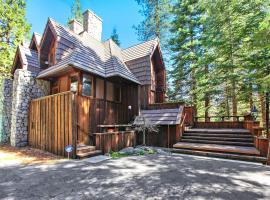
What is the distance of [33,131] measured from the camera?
8727mm

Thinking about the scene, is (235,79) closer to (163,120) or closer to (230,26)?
(230,26)

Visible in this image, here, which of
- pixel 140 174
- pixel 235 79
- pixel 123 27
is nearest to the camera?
pixel 140 174

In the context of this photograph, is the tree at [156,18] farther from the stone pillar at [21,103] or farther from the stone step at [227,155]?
the stone step at [227,155]

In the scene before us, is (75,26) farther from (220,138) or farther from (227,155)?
(227,155)

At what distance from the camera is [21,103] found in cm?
902

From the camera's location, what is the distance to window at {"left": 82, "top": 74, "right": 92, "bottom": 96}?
8.56m

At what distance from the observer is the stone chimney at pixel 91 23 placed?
13040 millimetres

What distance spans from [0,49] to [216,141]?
1703 cm

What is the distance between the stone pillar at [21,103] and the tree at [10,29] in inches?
242

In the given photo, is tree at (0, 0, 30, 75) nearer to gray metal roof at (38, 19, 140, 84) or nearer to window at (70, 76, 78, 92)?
gray metal roof at (38, 19, 140, 84)

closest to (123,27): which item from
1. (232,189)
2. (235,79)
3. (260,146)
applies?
(235,79)

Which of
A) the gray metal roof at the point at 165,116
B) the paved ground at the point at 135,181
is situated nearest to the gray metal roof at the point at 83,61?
the gray metal roof at the point at 165,116

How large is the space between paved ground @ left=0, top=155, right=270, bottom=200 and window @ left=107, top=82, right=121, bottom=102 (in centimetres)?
510

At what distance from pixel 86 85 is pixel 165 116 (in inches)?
188
